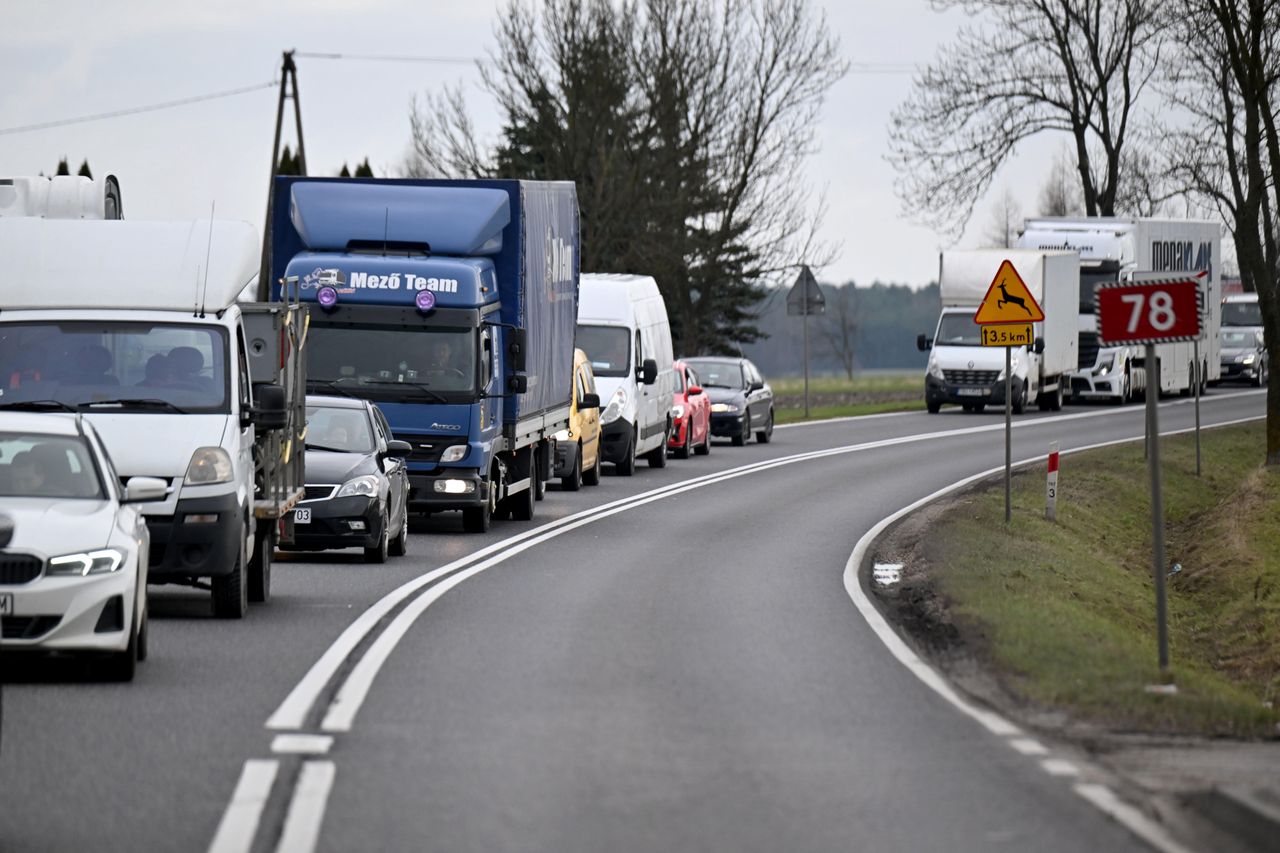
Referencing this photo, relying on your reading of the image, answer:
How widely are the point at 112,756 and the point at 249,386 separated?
6358 mm

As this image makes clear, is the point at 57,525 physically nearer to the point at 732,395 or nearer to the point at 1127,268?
the point at 732,395

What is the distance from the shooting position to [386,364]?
2095cm

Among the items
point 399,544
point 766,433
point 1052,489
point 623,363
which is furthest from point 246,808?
point 766,433

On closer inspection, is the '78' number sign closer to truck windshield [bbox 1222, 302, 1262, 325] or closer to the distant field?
the distant field

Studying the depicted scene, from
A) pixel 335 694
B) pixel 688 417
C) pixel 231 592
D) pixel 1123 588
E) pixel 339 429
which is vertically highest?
pixel 339 429

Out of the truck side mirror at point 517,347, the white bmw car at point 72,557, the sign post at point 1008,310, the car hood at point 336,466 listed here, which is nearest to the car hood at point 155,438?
the white bmw car at point 72,557

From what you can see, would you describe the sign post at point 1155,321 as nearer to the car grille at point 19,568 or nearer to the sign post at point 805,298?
the car grille at point 19,568

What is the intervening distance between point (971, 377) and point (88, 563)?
36923 millimetres

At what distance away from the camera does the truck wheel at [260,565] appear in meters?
14.9

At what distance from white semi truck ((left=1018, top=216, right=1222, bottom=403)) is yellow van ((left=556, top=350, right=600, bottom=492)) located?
71.7 ft

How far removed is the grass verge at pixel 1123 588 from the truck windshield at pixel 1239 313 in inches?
1062

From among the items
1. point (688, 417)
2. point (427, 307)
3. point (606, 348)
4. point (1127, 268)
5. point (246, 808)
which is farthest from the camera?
point (1127, 268)

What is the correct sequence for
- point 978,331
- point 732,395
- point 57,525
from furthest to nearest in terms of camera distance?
point 978,331 → point 732,395 → point 57,525

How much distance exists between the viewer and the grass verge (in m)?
11.0
